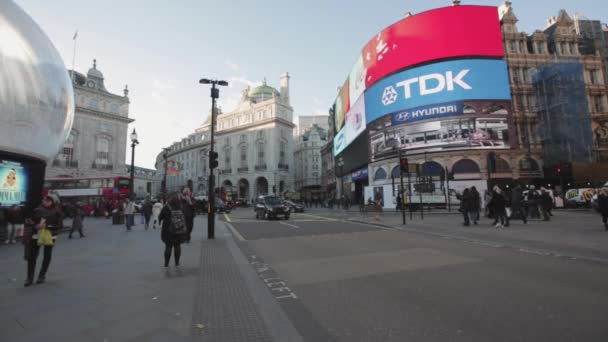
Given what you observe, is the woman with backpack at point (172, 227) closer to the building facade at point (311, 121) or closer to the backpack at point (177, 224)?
the backpack at point (177, 224)

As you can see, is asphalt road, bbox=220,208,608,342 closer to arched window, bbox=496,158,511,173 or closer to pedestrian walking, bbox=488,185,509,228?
pedestrian walking, bbox=488,185,509,228

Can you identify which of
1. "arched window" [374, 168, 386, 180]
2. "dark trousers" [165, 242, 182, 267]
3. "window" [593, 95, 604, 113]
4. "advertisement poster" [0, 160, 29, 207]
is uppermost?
"window" [593, 95, 604, 113]

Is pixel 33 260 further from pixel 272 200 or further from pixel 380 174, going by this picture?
pixel 380 174

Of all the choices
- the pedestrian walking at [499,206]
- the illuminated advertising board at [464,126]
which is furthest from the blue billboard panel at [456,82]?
the pedestrian walking at [499,206]

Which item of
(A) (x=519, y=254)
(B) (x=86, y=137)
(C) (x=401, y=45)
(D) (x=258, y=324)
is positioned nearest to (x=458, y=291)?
(D) (x=258, y=324)

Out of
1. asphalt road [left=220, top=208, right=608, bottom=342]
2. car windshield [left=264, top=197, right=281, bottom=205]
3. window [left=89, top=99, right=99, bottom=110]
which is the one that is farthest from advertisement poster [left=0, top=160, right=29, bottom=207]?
window [left=89, top=99, right=99, bottom=110]

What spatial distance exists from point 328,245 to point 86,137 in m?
55.1

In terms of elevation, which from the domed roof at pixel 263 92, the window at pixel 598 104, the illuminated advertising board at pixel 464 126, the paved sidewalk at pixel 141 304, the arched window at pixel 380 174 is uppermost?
the domed roof at pixel 263 92

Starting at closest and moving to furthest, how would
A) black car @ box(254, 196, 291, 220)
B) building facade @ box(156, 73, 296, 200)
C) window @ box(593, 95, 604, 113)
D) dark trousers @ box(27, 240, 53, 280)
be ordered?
dark trousers @ box(27, 240, 53, 280) < black car @ box(254, 196, 291, 220) < window @ box(593, 95, 604, 113) < building facade @ box(156, 73, 296, 200)

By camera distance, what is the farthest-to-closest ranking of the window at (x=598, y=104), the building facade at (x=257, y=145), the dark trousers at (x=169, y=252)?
the building facade at (x=257, y=145), the window at (x=598, y=104), the dark trousers at (x=169, y=252)

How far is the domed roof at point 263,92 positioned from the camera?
7944cm

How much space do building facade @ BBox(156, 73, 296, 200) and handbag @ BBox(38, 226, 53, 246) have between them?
57328 millimetres

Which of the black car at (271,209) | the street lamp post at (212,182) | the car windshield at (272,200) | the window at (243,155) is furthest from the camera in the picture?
the window at (243,155)

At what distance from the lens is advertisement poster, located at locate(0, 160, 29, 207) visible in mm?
11391
